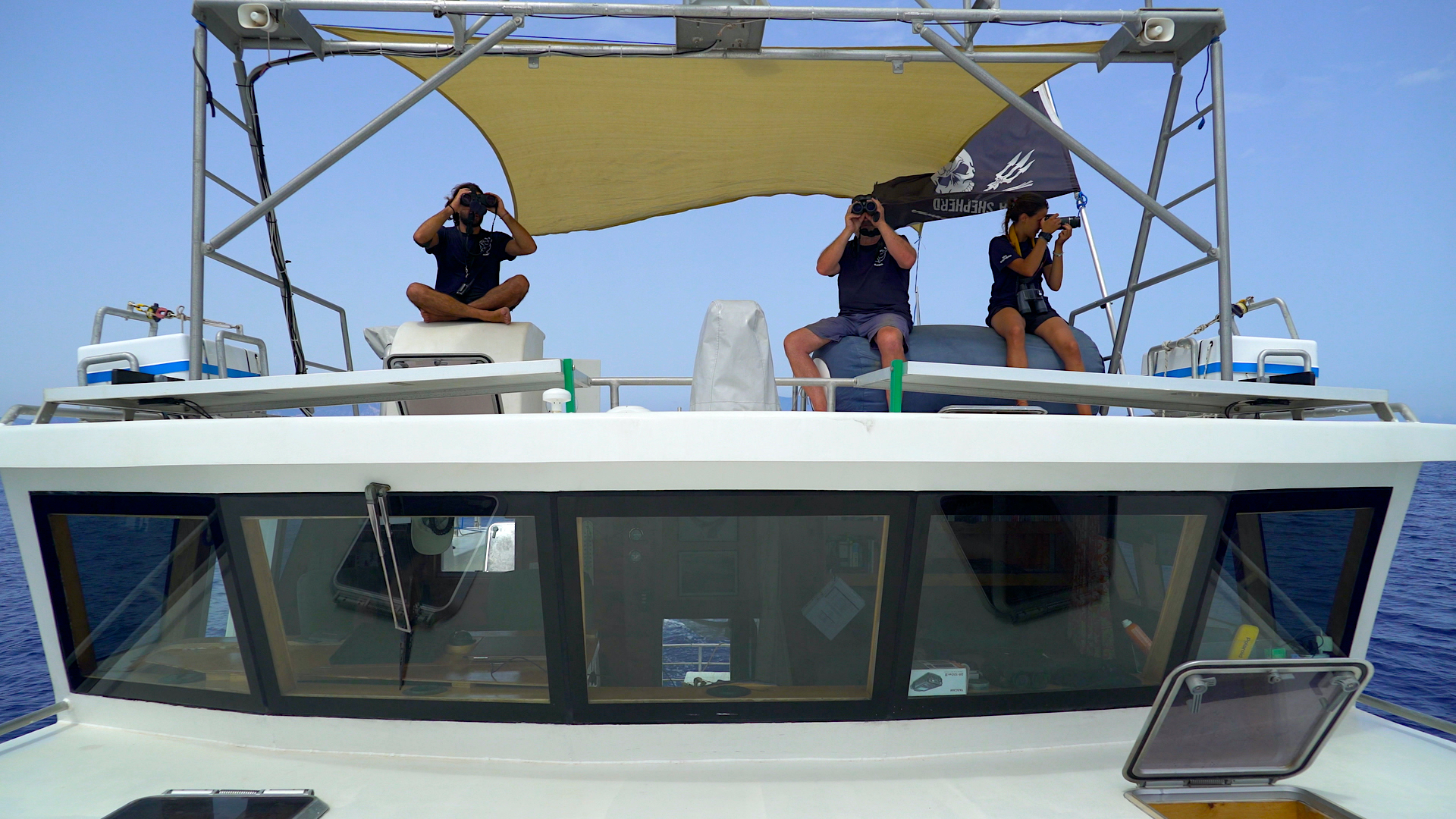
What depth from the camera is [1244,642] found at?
9.13 ft

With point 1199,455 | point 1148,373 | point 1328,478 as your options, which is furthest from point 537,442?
point 1148,373

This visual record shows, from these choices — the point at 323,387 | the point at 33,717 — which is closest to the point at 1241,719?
the point at 323,387

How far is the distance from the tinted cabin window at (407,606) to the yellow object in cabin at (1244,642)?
233 cm

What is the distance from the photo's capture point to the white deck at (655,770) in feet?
7.81

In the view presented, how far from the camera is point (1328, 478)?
276cm

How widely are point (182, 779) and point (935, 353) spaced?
410 centimetres

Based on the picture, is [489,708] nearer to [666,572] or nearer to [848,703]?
[666,572]

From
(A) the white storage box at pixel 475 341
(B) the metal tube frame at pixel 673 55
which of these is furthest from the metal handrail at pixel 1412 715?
(A) the white storage box at pixel 475 341

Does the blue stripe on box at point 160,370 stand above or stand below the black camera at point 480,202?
below

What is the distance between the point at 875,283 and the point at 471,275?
103 inches

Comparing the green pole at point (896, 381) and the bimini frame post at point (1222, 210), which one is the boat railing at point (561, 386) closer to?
the green pole at point (896, 381)

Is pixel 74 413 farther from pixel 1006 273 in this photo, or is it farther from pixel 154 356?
pixel 1006 273

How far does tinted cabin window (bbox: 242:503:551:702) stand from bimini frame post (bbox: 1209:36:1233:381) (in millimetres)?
3408

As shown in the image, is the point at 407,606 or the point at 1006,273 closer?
the point at 407,606
